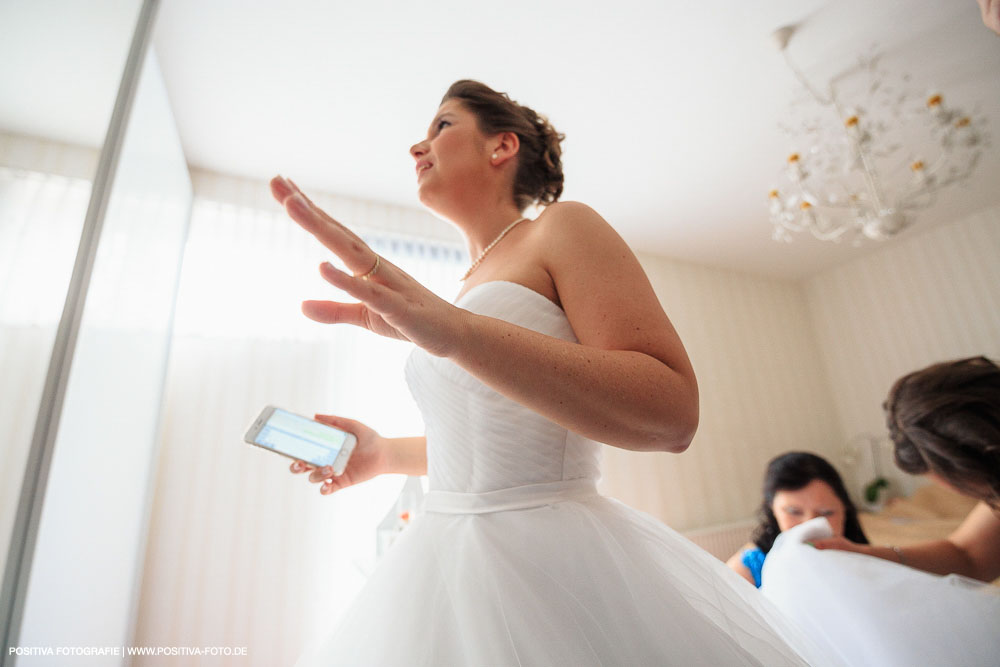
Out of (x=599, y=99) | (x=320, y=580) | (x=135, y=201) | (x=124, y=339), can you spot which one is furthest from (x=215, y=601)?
(x=599, y=99)

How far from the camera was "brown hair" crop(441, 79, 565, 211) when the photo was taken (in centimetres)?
99

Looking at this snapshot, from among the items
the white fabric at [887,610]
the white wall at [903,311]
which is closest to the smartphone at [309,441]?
the white fabric at [887,610]

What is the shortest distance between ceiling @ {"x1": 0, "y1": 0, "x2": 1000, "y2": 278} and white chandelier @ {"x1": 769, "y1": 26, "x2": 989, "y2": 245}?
12 centimetres

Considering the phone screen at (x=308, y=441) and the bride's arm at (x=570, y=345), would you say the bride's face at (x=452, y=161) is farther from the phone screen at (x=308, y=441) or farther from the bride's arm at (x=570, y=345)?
the phone screen at (x=308, y=441)

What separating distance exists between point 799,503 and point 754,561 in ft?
1.01

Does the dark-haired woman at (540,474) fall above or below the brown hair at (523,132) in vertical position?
below

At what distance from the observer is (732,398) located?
152 inches

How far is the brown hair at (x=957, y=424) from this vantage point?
944 millimetres

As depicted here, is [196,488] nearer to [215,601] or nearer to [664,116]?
[215,601]

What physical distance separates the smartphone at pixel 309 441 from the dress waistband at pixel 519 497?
1.15ft

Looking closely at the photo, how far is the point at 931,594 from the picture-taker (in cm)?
82

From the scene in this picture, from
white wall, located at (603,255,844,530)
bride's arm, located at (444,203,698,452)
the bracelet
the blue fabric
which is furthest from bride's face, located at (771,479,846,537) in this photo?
bride's arm, located at (444,203,698,452)

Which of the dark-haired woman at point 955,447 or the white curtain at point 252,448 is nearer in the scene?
the dark-haired woman at point 955,447

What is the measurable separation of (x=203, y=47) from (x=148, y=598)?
7.26 feet
